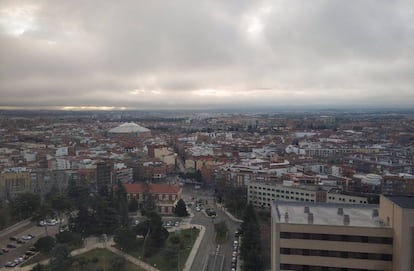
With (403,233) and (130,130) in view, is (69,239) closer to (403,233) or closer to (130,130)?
(403,233)

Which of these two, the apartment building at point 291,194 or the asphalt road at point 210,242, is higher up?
the apartment building at point 291,194

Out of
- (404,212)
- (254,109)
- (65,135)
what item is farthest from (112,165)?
(254,109)

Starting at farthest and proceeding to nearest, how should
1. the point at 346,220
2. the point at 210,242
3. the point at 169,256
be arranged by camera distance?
the point at 210,242 < the point at 169,256 < the point at 346,220

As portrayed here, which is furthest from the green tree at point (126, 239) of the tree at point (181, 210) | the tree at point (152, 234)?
the tree at point (181, 210)

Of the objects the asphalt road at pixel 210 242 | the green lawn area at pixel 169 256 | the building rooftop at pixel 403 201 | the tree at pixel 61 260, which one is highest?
the building rooftop at pixel 403 201

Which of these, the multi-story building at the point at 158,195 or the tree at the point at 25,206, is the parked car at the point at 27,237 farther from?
the multi-story building at the point at 158,195

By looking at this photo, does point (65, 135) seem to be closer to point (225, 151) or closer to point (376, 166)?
point (225, 151)

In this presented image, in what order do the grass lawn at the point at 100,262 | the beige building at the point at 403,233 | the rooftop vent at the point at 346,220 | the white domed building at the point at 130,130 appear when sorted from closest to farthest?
1. the beige building at the point at 403,233
2. the rooftop vent at the point at 346,220
3. the grass lawn at the point at 100,262
4. the white domed building at the point at 130,130

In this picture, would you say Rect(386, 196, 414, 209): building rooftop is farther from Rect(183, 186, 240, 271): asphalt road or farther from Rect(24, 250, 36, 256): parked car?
Rect(24, 250, 36, 256): parked car

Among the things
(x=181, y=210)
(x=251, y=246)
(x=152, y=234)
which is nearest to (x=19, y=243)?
(x=152, y=234)
